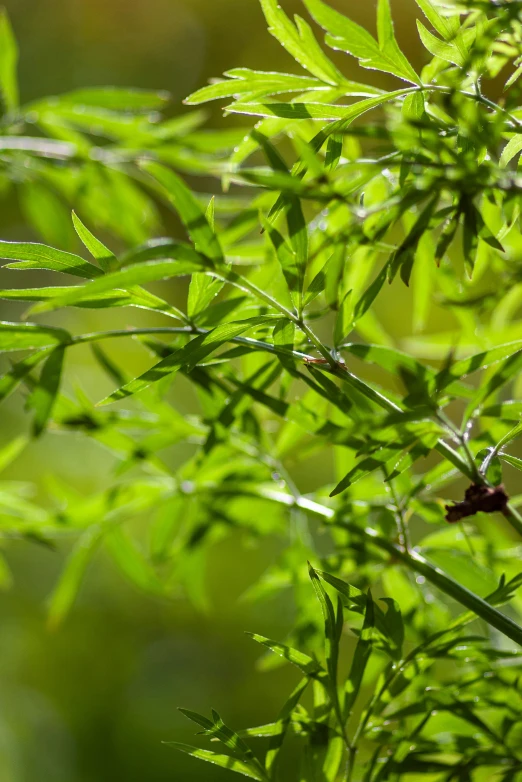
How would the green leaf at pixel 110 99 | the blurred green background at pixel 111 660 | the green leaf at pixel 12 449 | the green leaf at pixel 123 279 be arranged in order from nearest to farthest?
1. the green leaf at pixel 123 279
2. the green leaf at pixel 12 449
3. the green leaf at pixel 110 99
4. the blurred green background at pixel 111 660

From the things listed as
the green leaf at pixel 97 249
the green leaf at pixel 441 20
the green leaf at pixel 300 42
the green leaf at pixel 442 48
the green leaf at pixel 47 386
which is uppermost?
the green leaf at pixel 441 20

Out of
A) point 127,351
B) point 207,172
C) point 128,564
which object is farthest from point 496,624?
point 127,351

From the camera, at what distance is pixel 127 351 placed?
237 centimetres

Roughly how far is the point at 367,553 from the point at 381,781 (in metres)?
0.13

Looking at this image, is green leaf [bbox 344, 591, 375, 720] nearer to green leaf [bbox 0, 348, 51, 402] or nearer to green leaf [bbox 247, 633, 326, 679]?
green leaf [bbox 247, 633, 326, 679]

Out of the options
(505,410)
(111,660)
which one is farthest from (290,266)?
(111,660)

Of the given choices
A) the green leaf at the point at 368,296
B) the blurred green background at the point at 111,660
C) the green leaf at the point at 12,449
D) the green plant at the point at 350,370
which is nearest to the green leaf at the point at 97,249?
the green plant at the point at 350,370

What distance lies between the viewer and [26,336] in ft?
1.25

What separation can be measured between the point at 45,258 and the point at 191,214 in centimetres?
8

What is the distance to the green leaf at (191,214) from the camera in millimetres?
308

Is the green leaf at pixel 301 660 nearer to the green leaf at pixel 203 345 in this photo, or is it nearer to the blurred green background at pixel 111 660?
the green leaf at pixel 203 345

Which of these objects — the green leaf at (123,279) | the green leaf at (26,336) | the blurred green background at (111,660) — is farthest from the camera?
the blurred green background at (111,660)

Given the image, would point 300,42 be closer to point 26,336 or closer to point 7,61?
point 26,336

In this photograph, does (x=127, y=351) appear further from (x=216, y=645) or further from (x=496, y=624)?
(x=496, y=624)
